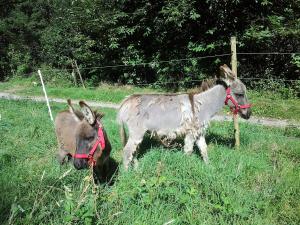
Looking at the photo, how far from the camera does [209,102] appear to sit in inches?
238

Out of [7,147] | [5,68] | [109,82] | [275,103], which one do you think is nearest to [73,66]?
[109,82]

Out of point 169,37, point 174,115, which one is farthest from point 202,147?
point 169,37

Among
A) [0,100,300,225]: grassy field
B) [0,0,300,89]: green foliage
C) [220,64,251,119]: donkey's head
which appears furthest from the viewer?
[0,0,300,89]: green foliage

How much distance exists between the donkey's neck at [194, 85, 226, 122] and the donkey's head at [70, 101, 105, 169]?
6.41 feet

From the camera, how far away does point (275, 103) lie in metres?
11.5

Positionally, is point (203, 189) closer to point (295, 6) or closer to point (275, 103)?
point (275, 103)

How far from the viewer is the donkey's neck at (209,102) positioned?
5.95 metres

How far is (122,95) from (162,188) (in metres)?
10.5

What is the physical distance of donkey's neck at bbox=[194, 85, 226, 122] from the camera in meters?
5.95

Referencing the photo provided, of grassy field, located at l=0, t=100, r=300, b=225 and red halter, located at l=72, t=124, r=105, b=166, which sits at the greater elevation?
red halter, located at l=72, t=124, r=105, b=166

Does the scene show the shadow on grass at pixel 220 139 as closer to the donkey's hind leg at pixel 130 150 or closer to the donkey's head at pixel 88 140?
the donkey's hind leg at pixel 130 150

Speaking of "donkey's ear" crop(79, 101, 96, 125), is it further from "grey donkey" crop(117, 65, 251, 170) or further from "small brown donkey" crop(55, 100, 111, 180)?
"grey donkey" crop(117, 65, 251, 170)

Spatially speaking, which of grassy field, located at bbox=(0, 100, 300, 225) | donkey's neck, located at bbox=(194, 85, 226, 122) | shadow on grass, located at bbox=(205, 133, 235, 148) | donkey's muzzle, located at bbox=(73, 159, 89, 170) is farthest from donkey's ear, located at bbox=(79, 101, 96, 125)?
shadow on grass, located at bbox=(205, 133, 235, 148)

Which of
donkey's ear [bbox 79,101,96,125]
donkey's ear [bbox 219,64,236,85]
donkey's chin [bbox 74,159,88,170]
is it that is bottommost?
donkey's chin [bbox 74,159,88,170]
